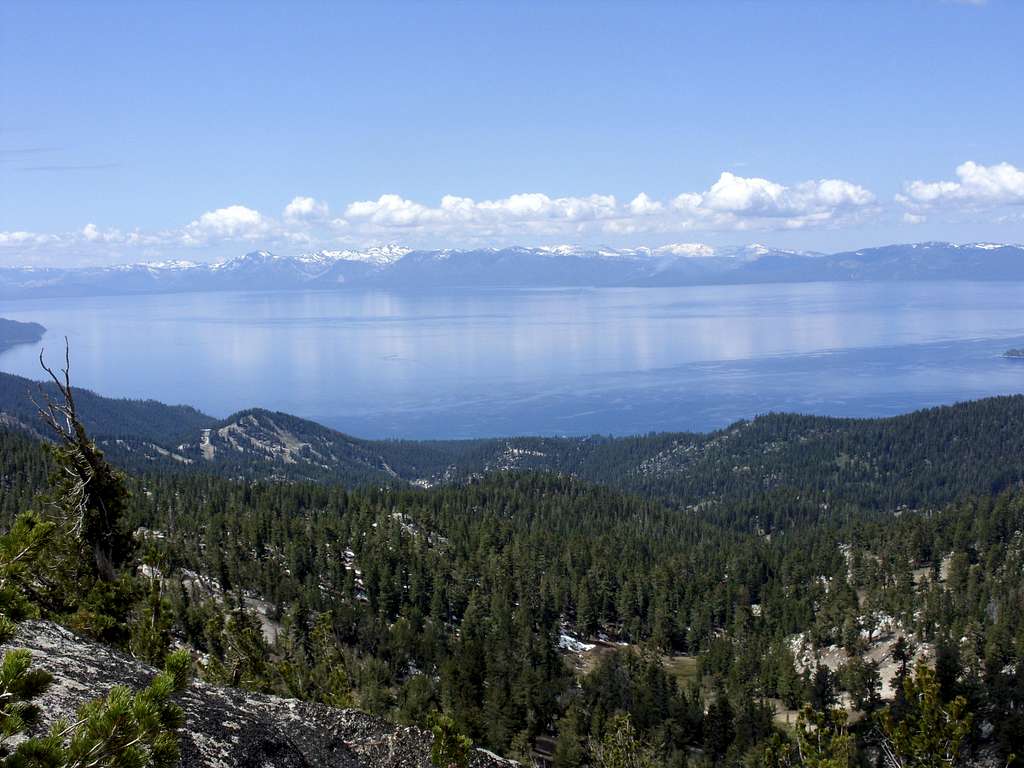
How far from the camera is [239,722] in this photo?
37.1 feet

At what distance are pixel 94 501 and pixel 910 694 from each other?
22.8 metres

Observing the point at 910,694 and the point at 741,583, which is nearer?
the point at 910,694

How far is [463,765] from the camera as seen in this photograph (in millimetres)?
12969

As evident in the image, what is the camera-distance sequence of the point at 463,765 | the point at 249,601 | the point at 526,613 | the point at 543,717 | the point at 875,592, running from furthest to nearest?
the point at 875,592 → the point at 526,613 → the point at 249,601 → the point at 543,717 → the point at 463,765

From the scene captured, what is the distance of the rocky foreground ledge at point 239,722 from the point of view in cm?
1017

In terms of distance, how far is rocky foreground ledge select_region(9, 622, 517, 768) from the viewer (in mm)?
10172

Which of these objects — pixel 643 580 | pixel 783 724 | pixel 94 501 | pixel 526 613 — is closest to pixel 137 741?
pixel 94 501

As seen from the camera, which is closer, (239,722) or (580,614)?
(239,722)

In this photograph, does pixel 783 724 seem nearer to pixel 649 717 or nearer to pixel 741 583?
pixel 649 717

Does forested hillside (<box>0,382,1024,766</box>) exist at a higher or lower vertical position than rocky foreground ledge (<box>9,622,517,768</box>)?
lower

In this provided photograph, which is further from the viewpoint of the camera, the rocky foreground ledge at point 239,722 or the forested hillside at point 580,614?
the forested hillside at point 580,614

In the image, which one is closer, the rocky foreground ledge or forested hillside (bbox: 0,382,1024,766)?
the rocky foreground ledge

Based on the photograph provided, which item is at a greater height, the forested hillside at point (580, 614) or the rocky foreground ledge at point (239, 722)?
the rocky foreground ledge at point (239, 722)

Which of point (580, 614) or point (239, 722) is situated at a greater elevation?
point (239, 722)
